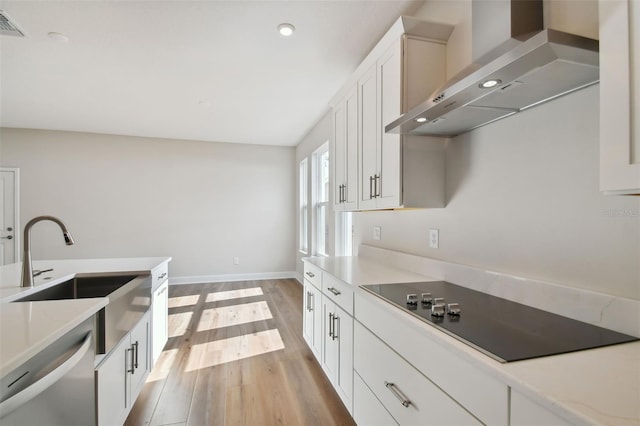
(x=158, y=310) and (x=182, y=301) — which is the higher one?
(x=158, y=310)

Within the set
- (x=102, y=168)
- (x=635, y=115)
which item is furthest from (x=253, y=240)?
(x=635, y=115)

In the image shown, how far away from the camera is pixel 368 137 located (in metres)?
2.11

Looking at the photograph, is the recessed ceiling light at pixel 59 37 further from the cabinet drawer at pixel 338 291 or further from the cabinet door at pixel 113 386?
the cabinet drawer at pixel 338 291

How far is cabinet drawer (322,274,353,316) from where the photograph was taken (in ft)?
5.76

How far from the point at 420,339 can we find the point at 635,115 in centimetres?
86

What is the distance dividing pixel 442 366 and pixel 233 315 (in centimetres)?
329

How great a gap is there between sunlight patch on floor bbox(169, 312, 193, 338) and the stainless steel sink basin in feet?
3.97

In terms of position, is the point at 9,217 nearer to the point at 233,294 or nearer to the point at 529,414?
the point at 233,294

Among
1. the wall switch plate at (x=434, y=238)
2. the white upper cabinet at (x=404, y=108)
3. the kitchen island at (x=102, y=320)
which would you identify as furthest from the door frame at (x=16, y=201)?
the wall switch plate at (x=434, y=238)

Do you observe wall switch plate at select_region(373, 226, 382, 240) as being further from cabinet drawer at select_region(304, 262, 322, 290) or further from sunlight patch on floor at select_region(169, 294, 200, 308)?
sunlight patch on floor at select_region(169, 294, 200, 308)

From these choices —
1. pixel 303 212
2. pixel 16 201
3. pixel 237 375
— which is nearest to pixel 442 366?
pixel 237 375

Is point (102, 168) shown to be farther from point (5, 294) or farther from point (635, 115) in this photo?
point (635, 115)

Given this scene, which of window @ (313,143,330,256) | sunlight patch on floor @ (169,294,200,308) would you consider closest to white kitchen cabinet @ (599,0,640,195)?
window @ (313,143,330,256)

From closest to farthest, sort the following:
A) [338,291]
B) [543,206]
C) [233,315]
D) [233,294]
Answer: [543,206] < [338,291] < [233,315] < [233,294]
